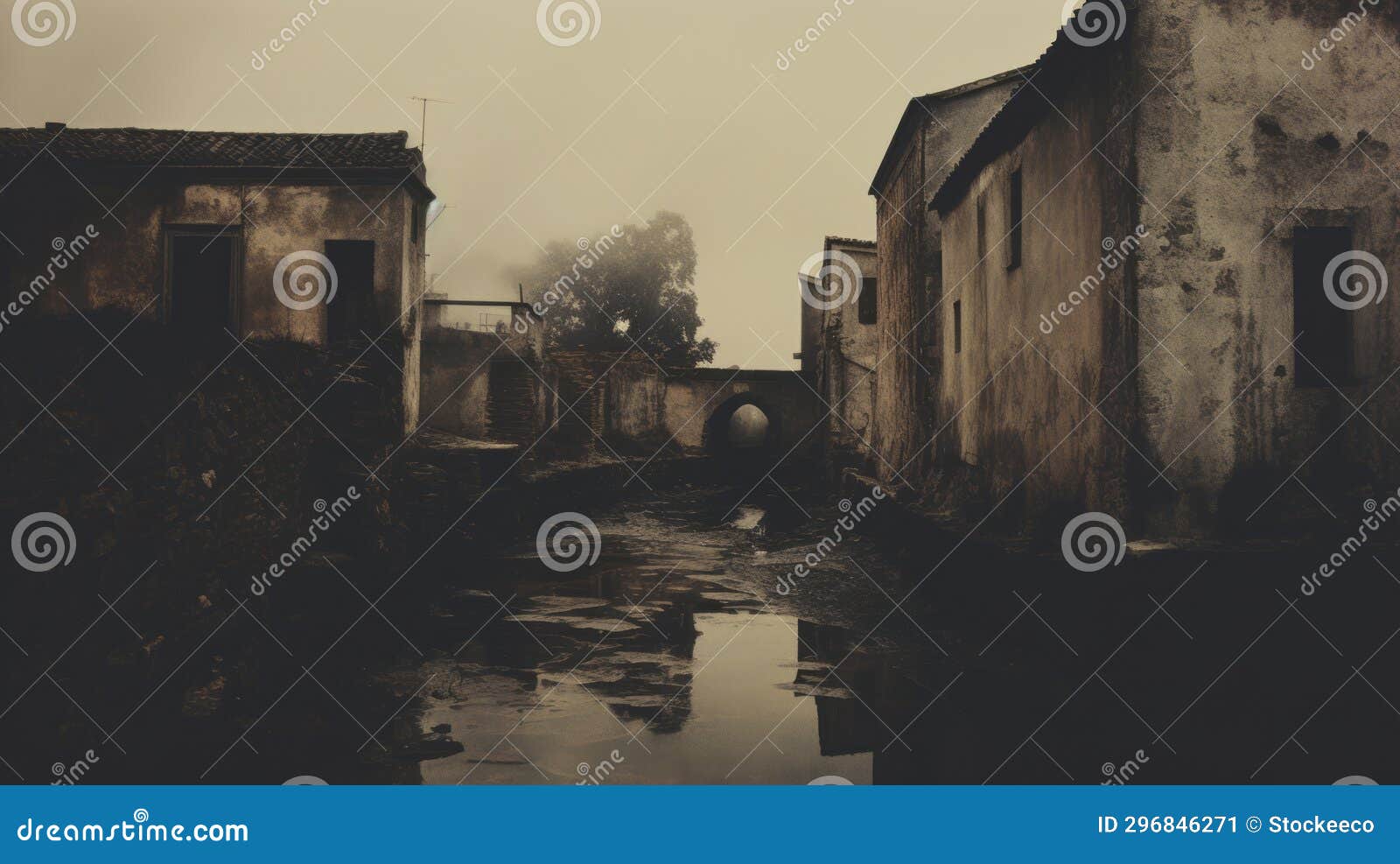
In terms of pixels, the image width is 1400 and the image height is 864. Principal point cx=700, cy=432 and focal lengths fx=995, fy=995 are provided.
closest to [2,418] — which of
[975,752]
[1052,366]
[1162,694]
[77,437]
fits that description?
[77,437]

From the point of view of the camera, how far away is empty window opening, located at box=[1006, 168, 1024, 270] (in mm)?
11393

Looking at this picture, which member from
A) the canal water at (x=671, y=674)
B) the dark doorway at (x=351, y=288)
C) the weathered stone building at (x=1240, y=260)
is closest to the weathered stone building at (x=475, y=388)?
the dark doorway at (x=351, y=288)

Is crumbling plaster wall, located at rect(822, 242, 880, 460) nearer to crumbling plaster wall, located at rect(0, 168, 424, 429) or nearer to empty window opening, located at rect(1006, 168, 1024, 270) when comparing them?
crumbling plaster wall, located at rect(0, 168, 424, 429)

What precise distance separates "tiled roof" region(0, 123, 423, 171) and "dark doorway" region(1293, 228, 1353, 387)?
1343cm

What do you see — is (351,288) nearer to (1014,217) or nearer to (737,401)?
(1014,217)

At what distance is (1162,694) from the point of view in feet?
22.0

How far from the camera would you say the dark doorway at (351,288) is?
17047 millimetres

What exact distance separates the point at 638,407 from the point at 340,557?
2525cm

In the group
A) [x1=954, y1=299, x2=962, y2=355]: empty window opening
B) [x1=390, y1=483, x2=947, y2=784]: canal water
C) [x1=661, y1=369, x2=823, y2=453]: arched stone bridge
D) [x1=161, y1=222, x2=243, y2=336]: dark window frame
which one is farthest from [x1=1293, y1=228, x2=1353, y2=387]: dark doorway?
[x1=661, y1=369, x2=823, y2=453]: arched stone bridge

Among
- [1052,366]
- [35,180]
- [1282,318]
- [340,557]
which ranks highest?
[1282,318]

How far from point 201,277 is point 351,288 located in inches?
97.2

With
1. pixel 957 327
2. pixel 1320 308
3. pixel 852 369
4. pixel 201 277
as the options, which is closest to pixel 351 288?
pixel 201 277

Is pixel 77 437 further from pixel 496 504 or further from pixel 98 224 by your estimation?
pixel 98 224

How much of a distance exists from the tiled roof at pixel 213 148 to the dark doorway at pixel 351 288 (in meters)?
1.37
